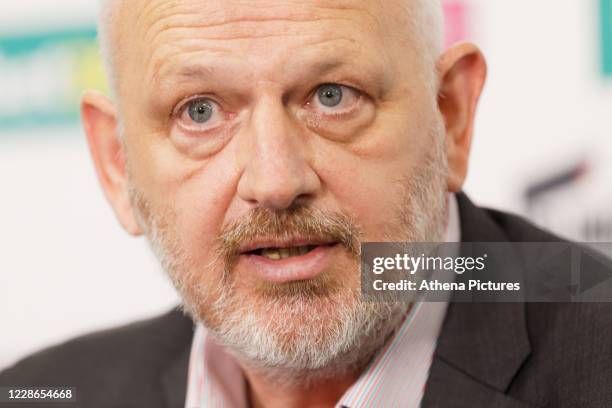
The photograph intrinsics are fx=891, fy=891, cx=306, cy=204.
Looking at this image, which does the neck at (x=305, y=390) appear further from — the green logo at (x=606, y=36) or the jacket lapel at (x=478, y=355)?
the green logo at (x=606, y=36)

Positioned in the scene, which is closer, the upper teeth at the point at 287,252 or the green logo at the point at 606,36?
the upper teeth at the point at 287,252

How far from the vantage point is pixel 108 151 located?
1874 millimetres

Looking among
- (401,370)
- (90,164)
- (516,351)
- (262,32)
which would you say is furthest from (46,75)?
(516,351)

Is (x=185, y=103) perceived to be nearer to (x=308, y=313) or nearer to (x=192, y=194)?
(x=192, y=194)

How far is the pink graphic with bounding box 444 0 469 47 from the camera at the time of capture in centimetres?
248

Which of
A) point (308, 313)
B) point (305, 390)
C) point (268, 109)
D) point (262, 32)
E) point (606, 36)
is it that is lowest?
point (305, 390)

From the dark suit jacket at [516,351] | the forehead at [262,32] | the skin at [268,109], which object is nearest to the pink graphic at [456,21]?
the dark suit jacket at [516,351]

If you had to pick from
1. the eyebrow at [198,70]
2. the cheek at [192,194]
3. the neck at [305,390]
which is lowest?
the neck at [305,390]

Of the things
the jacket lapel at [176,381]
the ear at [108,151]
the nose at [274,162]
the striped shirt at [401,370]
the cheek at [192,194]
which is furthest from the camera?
the jacket lapel at [176,381]

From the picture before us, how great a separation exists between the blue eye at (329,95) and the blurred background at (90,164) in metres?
1.03

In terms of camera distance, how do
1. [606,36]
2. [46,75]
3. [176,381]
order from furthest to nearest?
[46,75]
[606,36]
[176,381]

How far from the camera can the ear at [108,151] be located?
1.84 m

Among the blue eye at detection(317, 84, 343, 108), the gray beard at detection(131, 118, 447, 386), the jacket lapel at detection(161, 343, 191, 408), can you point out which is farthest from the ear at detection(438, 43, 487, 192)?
the jacket lapel at detection(161, 343, 191, 408)

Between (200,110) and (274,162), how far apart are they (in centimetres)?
22
